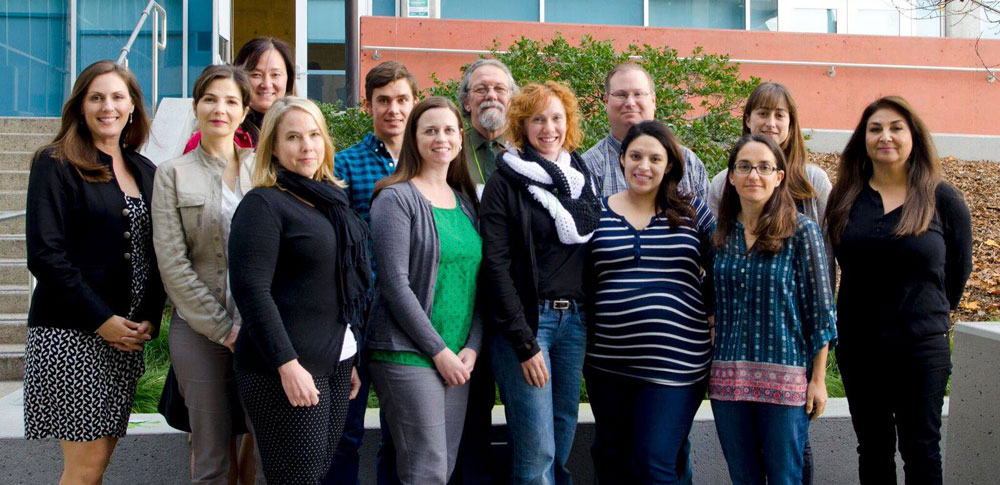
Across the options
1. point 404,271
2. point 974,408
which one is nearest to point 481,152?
point 404,271

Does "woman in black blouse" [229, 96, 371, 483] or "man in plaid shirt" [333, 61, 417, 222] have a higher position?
"man in plaid shirt" [333, 61, 417, 222]

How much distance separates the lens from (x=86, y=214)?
3.32m

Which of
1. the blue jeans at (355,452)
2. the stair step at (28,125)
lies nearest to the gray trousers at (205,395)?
the blue jeans at (355,452)

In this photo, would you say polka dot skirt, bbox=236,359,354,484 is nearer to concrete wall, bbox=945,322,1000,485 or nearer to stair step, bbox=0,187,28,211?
concrete wall, bbox=945,322,1000,485

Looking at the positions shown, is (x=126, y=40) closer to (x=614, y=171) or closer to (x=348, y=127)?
(x=348, y=127)

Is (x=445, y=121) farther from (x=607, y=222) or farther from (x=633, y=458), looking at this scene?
(x=633, y=458)

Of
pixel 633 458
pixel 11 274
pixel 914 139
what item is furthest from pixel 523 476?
pixel 11 274

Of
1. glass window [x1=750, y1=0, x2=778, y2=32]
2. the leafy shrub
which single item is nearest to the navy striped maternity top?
the leafy shrub

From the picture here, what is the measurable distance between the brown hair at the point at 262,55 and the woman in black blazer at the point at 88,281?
2.49 feet

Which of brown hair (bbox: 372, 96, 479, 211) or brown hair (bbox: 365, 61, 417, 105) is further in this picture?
brown hair (bbox: 365, 61, 417, 105)

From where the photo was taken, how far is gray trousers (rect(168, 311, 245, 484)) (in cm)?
329

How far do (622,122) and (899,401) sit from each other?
1814 mm

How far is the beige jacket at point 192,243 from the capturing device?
3.22 m

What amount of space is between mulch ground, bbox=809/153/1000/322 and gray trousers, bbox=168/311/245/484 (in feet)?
21.4
